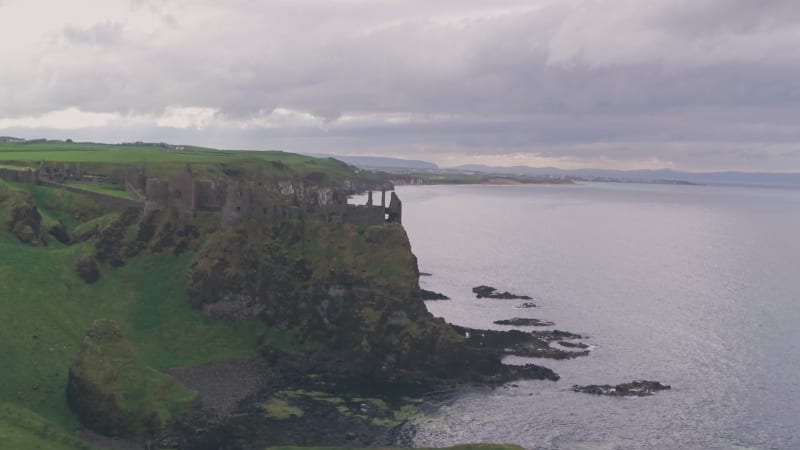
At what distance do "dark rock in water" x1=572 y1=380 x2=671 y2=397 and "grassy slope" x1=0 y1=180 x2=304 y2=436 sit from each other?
3729 centimetres

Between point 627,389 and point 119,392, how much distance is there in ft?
186

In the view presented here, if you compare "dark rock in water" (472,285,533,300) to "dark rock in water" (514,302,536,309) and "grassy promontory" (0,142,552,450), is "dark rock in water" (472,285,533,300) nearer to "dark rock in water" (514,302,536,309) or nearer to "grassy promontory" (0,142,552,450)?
"dark rock in water" (514,302,536,309)

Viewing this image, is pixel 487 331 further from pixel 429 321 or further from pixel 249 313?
pixel 249 313

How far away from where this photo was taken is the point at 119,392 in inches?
2746

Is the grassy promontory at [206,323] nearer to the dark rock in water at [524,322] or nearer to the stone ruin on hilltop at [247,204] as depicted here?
the stone ruin on hilltop at [247,204]

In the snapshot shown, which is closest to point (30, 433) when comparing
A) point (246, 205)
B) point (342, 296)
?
point (342, 296)

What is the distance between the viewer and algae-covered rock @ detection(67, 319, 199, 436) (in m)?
68.1

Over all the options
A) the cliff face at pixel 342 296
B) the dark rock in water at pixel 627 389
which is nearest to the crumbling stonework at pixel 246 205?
the cliff face at pixel 342 296

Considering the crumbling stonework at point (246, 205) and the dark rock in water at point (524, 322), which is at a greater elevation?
the crumbling stonework at point (246, 205)

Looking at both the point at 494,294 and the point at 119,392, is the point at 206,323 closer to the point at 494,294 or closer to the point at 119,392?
the point at 119,392

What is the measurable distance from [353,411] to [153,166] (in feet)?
424

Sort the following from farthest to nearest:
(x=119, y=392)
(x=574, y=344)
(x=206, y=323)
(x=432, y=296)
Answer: (x=432, y=296), (x=574, y=344), (x=206, y=323), (x=119, y=392)

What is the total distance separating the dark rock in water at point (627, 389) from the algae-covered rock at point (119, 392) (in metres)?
45.1

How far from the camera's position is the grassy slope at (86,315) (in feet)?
252
